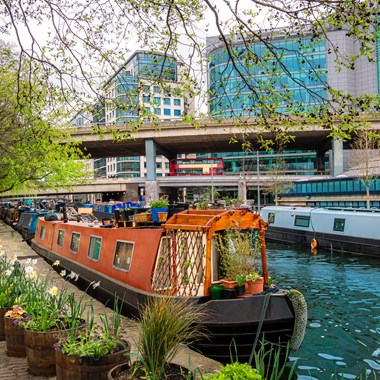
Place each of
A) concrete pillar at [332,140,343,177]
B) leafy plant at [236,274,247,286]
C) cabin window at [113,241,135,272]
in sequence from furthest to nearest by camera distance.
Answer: concrete pillar at [332,140,343,177], cabin window at [113,241,135,272], leafy plant at [236,274,247,286]

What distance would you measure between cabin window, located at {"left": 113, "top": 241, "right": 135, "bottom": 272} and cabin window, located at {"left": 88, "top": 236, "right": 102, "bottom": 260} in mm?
1325

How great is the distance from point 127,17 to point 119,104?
134 centimetres

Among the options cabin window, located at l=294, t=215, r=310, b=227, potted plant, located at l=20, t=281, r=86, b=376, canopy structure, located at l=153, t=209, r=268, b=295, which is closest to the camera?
potted plant, located at l=20, t=281, r=86, b=376

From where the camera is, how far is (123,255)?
→ 10305 millimetres

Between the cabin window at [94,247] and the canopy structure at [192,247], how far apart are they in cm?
362

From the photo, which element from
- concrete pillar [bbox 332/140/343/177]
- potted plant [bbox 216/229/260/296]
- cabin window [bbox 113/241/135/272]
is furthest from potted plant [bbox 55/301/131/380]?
concrete pillar [bbox 332/140/343/177]

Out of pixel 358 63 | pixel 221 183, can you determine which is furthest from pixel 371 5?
pixel 358 63

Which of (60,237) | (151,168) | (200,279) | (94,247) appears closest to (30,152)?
(60,237)

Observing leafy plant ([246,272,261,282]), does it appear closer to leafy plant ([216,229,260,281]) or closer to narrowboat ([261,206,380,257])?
leafy plant ([216,229,260,281])

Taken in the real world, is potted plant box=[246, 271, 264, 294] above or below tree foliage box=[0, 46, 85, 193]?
below

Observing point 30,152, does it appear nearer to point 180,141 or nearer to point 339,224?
point 339,224

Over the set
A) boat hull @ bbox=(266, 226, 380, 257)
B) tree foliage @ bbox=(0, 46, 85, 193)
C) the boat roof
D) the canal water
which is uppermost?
tree foliage @ bbox=(0, 46, 85, 193)

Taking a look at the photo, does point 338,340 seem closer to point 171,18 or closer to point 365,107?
point 365,107

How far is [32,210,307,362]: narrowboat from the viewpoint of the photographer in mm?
7594
